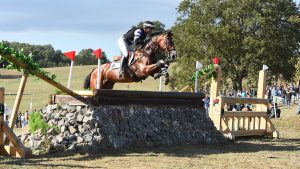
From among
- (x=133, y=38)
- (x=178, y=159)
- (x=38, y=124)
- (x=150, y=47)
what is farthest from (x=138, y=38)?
(x=178, y=159)

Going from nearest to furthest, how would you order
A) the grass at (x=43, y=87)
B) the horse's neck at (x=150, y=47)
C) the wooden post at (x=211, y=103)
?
the horse's neck at (x=150, y=47) < the wooden post at (x=211, y=103) < the grass at (x=43, y=87)

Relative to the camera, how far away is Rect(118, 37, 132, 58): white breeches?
1134 cm

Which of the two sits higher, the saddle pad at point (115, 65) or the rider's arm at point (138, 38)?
the rider's arm at point (138, 38)

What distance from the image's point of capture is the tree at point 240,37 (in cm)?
3866

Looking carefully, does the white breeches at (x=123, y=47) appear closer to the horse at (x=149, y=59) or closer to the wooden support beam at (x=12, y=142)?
the horse at (x=149, y=59)

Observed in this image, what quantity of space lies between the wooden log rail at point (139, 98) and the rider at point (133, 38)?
1.36m

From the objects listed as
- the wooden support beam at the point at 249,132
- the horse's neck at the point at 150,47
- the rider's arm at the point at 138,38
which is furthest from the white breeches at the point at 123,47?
the wooden support beam at the point at 249,132

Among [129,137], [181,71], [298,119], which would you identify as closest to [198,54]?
[181,71]

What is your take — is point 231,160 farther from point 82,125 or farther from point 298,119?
point 298,119

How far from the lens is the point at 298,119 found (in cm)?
1984

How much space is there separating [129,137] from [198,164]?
2120mm

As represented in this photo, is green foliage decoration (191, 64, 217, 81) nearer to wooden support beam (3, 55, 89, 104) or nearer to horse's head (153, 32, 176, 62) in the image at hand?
horse's head (153, 32, 176, 62)

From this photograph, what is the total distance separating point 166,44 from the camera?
11422mm

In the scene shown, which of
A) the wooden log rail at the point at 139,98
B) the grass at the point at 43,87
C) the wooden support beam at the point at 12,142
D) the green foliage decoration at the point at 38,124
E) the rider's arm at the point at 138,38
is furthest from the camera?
the grass at the point at 43,87
